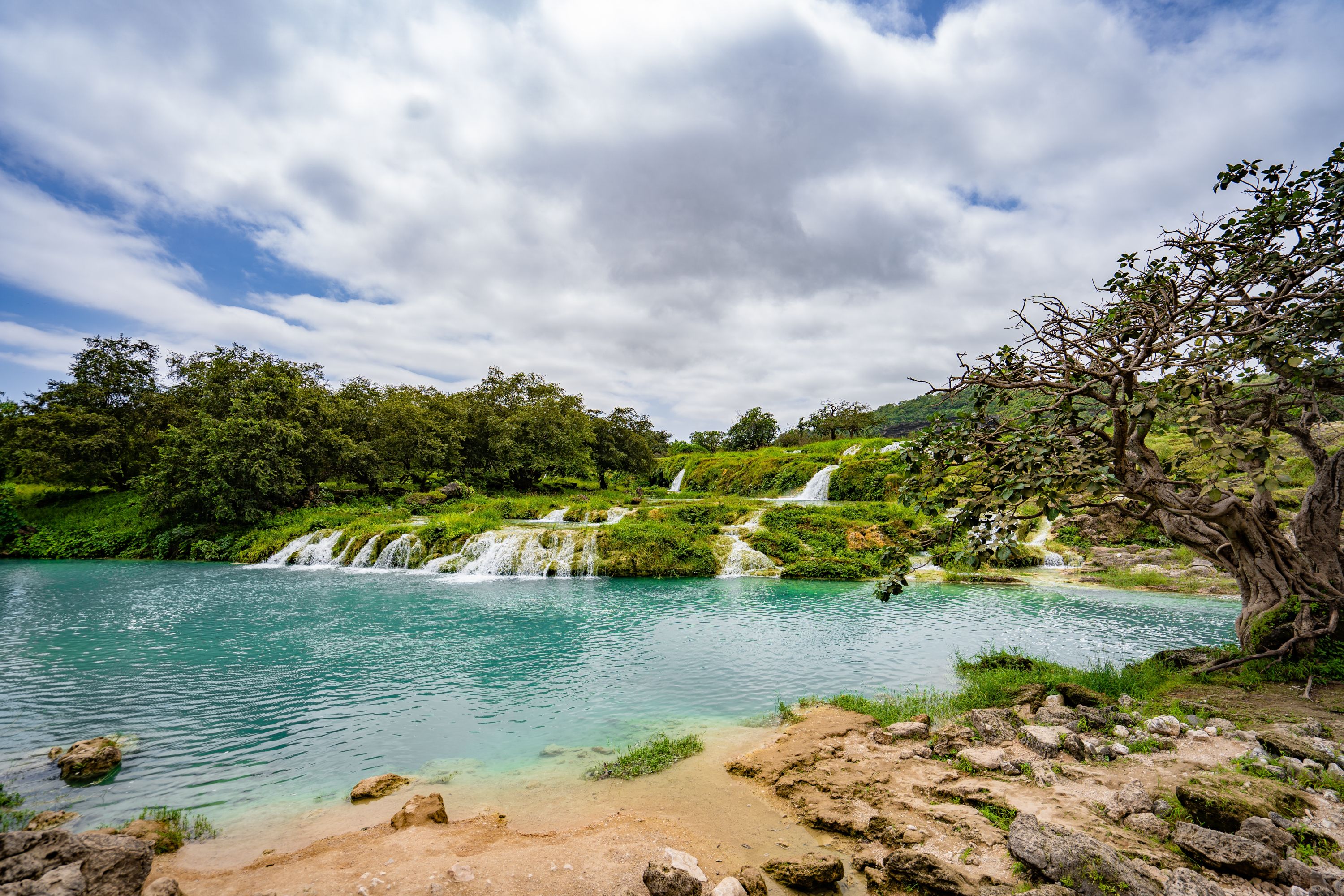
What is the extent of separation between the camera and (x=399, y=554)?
25.2 m

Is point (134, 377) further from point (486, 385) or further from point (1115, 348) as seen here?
point (1115, 348)

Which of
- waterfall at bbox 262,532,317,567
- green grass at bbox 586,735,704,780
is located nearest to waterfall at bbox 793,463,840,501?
waterfall at bbox 262,532,317,567

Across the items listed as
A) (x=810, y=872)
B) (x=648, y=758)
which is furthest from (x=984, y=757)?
(x=648, y=758)

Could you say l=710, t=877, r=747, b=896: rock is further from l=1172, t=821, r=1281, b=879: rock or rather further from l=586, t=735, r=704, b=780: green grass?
l=1172, t=821, r=1281, b=879: rock

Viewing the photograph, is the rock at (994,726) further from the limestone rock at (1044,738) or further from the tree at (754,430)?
the tree at (754,430)

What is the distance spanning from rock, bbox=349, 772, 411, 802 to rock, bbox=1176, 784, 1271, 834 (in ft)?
25.3

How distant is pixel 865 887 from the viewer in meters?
4.07

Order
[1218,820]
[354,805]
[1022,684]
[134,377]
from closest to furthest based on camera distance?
[1218,820] < [354,805] < [1022,684] < [134,377]

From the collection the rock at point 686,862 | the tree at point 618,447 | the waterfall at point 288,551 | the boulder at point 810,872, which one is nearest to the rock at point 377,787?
the rock at point 686,862

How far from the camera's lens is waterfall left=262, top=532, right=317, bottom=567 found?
26.8 metres

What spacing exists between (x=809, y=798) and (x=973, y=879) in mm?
1907

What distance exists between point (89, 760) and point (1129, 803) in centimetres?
1135

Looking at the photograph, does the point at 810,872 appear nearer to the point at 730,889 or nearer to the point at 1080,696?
the point at 730,889

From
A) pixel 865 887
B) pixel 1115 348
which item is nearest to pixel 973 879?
pixel 865 887
